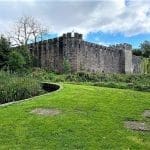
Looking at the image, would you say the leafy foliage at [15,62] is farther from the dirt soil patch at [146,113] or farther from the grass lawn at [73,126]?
the dirt soil patch at [146,113]

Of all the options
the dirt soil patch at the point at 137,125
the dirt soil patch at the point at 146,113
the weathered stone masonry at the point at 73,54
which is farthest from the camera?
the weathered stone masonry at the point at 73,54

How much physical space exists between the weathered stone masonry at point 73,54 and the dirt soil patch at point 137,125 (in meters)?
23.1

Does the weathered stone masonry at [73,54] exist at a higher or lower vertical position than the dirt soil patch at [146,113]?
higher

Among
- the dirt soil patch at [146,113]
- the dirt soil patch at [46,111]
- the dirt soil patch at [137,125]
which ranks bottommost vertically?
the dirt soil patch at [137,125]

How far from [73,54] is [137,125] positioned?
77.5 feet

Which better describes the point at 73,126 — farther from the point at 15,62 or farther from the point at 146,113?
the point at 15,62

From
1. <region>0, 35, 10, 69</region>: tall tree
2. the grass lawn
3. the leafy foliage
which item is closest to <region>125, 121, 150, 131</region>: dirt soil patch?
the grass lawn

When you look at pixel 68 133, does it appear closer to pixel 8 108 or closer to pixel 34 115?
pixel 34 115

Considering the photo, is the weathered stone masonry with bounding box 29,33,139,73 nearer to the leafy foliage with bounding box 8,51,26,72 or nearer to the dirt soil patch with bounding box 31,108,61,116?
the leafy foliage with bounding box 8,51,26,72

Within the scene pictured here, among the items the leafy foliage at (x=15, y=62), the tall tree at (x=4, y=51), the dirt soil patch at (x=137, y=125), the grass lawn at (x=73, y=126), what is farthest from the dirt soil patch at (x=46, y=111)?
the tall tree at (x=4, y=51)

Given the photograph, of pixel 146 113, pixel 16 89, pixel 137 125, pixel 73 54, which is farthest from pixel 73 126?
pixel 73 54

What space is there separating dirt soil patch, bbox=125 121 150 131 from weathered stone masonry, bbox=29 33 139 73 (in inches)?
910

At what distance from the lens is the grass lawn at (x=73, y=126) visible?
7.59m

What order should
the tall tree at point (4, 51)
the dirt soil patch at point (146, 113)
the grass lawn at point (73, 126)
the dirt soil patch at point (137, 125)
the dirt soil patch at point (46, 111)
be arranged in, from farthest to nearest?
the tall tree at point (4, 51) → the dirt soil patch at point (146, 113) → the dirt soil patch at point (46, 111) → the dirt soil patch at point (137, 125) → the grass lawn at point (73, 126)
